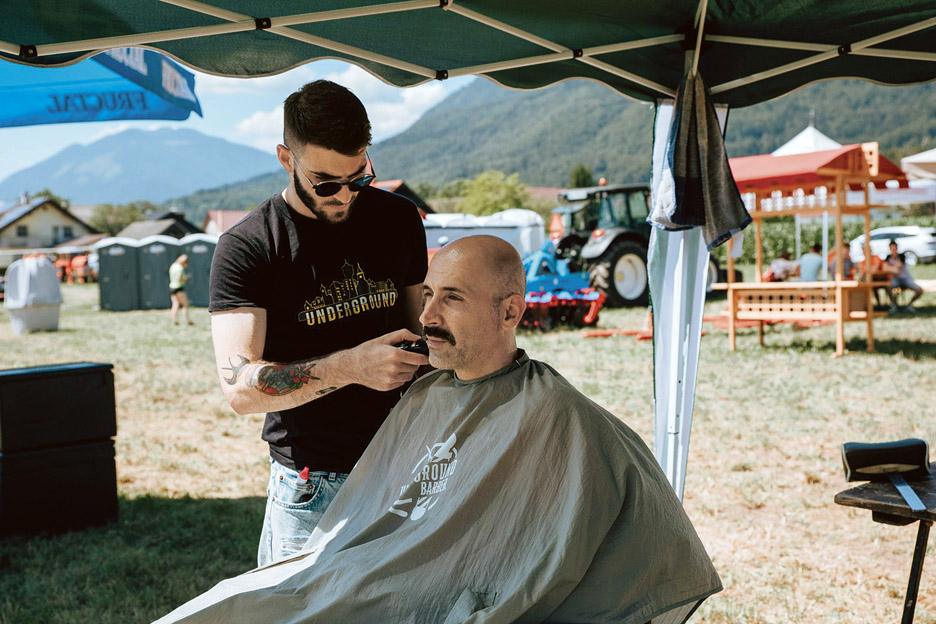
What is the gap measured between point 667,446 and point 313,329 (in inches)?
73.0

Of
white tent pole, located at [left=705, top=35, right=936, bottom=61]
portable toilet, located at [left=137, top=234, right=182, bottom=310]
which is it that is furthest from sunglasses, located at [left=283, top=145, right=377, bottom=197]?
portable toilet, located at [left=137, top=234, right=182, bottom=310]

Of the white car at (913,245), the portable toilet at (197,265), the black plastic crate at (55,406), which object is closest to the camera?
the black plastic crate at (55,406)

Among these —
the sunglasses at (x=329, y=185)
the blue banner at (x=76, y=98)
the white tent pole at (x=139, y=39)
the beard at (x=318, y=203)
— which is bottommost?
the beard at (x=318, y=203)

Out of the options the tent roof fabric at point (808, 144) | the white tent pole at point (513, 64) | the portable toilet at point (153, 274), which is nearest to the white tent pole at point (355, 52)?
the white tent pole at point (513, 64)

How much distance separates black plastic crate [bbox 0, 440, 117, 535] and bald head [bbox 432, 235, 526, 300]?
3.21 meters

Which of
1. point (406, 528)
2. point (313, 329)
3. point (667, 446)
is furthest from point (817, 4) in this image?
point (406, 528)

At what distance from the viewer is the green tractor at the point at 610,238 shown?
1337 cm

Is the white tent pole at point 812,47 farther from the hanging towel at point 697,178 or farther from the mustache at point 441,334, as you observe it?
the mustache at point 441,334

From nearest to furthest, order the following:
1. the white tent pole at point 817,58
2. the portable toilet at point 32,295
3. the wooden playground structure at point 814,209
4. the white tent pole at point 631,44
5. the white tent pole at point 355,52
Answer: the white tent pole at point 355,52 < the white tent pole at point 817,58 < the white tent pole at point 631,44 < the wooden playground structure at point 814,209 < the portable toilet at point 32,295

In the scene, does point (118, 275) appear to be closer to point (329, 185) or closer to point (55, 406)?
point (55, 406)

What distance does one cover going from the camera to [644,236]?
46.4ft

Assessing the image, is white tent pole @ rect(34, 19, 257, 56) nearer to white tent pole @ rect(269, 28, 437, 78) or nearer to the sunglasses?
white tent pole @ rect(269, 28, 437, 78)

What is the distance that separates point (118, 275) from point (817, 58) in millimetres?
19770

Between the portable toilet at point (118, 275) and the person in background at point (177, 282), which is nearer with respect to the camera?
the person in background at point (177, 282)
